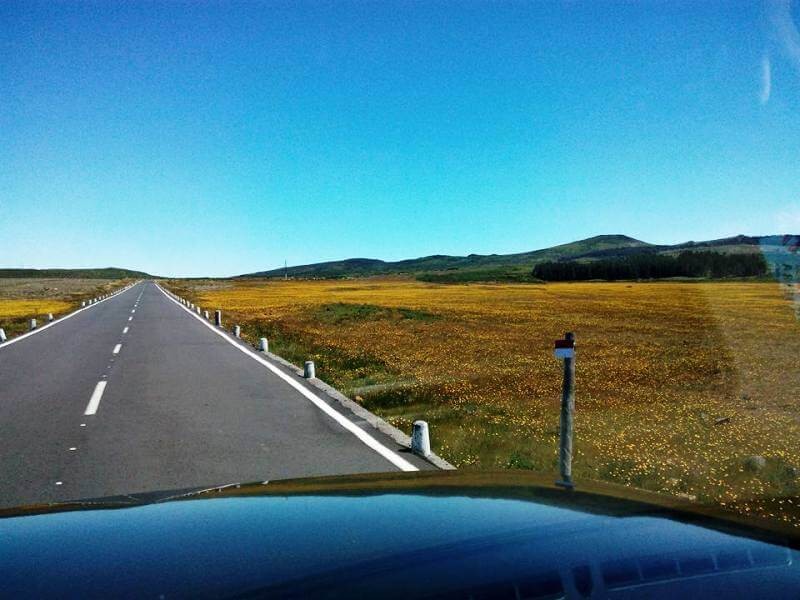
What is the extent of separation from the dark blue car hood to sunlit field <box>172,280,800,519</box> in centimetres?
364

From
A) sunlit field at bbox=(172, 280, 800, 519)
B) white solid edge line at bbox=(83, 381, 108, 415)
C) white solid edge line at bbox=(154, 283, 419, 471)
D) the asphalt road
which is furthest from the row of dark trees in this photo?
white solid edge line at bbox=(83, 381, 108, 415)

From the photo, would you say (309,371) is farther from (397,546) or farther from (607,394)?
→ (397,546)

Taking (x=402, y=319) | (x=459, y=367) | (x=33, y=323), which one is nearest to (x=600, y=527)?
(x=459, y=367)

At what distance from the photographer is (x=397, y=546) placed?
2.50 meters

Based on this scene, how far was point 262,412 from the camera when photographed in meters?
9.27

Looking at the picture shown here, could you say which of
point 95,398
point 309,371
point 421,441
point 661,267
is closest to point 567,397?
point 421,441

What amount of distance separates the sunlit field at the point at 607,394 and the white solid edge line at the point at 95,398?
4228 mm

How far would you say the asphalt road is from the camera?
597 centimetres

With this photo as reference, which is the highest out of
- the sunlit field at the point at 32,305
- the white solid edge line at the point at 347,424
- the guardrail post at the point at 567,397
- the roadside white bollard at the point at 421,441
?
the guardrail post at the point at 567,397

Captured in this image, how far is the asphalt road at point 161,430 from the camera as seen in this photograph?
19.6 ft

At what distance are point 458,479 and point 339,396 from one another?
7.06m

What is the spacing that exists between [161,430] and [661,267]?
60.3 metres

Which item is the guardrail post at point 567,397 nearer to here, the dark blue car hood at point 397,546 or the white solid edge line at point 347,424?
the white solid edge line at point 347,424

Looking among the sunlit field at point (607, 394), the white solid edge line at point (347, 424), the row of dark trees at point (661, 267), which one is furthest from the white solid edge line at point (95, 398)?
the row of dark trees at point (661, 267)
